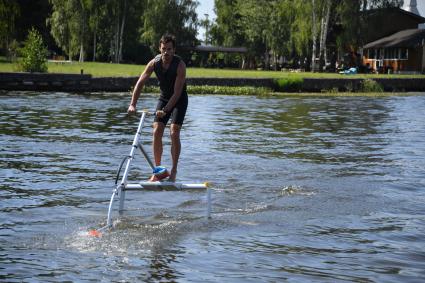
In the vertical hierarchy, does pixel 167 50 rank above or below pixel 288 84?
above

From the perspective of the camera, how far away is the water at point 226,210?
732 centimetres

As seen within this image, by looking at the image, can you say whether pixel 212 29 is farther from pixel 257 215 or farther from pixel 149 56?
pixel 257 215

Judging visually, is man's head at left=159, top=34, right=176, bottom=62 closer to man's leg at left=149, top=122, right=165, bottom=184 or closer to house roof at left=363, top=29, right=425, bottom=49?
man's leg at left=149, top=122, right=165, bottom=184

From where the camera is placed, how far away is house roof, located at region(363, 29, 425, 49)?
80875 mm

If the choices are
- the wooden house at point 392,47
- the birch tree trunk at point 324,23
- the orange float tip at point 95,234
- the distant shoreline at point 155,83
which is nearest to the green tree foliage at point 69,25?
the birch tree trunk at point 324,23

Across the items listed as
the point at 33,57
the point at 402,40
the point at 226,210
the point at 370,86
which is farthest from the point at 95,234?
the point at 402,40

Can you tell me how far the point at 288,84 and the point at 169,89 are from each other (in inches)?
1656

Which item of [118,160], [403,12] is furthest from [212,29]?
[118,160]

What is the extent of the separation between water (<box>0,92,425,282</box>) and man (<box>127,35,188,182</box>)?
1038 millimetres

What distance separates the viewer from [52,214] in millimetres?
9867

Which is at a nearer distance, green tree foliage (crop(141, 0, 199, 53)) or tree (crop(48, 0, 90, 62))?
tree (crop(48, 0, 90, 62))

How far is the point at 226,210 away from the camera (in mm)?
10422

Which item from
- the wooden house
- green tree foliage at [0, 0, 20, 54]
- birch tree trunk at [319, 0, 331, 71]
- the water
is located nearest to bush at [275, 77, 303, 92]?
green tree foliage at [0, 0, 20, 54]

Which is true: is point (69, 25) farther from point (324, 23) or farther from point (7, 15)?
point (7, 15)
